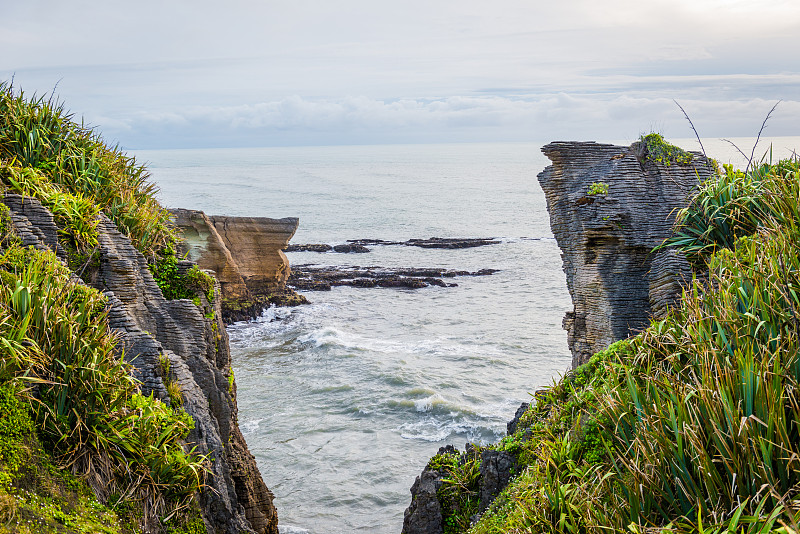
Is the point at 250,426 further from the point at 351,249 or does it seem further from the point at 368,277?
the point at 351,249

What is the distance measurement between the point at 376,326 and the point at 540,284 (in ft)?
41.5

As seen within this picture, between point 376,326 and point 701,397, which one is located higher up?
point 701,397

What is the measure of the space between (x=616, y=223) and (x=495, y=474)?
4394mm

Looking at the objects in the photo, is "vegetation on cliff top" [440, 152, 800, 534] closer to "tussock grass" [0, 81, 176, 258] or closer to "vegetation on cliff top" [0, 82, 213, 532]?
"vegetation on cliff top" [0, 82, 213, 532]

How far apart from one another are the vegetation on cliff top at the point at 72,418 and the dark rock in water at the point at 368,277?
26802 millimetres

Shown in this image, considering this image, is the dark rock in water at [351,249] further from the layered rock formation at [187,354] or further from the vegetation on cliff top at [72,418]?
the vegetation on cliff top at [72,418]

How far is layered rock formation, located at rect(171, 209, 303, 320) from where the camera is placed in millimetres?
24750

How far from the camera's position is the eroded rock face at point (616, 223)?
9.78m

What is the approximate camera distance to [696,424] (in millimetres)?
4598

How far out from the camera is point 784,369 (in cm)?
479

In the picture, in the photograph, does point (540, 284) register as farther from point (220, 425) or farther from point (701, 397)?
point (701, 397)

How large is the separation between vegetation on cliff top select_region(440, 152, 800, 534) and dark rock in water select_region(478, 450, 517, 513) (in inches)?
6.0

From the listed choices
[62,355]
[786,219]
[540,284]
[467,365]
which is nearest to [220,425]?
[62,355]

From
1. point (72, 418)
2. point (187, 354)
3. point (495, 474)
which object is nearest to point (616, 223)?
point (495, 474)
